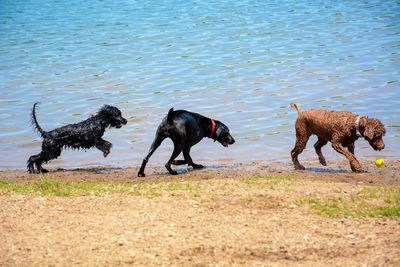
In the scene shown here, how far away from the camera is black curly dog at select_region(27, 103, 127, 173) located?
977 cm

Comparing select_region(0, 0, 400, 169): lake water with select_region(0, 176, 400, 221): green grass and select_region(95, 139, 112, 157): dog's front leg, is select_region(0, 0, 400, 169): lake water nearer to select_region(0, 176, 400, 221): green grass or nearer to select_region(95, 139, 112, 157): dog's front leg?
select_region(95, 139, 112, 157): dog's front leg

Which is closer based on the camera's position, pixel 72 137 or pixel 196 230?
pixel 196 230

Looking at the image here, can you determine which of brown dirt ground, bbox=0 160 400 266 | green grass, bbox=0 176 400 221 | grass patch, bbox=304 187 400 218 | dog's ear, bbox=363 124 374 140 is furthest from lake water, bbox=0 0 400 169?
brown dirt ground, bbox=0 160 400 266

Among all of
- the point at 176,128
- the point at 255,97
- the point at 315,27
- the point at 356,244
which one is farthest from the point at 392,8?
the point at 356,244

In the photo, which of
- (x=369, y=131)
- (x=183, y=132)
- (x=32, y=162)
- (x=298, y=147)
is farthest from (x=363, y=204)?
(x=32, y=162)

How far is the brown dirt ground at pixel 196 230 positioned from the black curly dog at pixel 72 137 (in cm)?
276

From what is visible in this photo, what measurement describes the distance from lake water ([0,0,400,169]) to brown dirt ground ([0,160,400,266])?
384cm

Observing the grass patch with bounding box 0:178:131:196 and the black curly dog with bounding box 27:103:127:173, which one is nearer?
the grass patch with bounding box 0:178:131:196

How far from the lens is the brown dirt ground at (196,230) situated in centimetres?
520

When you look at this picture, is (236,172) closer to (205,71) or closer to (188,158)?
(188,158)

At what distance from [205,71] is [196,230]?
12122 mm

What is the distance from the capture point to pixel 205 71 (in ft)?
57.4

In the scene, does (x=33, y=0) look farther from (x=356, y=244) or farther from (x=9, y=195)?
(x=356, y=244)

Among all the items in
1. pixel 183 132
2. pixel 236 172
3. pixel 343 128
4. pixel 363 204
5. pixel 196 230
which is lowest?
pixel 236 172
